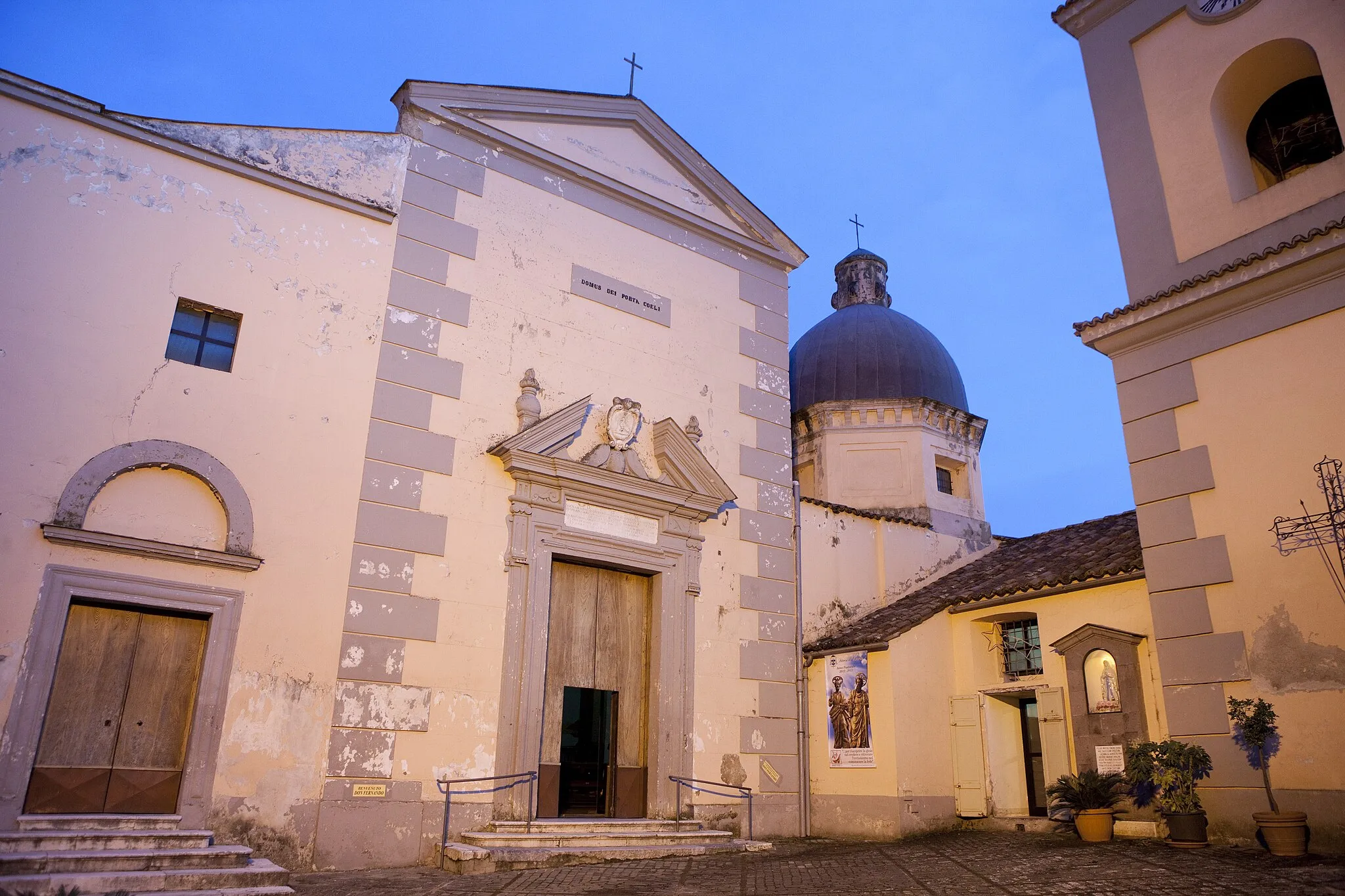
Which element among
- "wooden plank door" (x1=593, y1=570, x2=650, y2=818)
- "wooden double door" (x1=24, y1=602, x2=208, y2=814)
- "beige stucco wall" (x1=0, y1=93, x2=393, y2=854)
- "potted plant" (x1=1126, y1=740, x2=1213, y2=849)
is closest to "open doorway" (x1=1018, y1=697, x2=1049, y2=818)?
"potted plant" (x1=1126, y1=740, x2=1213, y2=849)

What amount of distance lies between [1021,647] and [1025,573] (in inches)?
45.9

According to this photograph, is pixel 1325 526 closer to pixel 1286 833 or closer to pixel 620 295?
pixel 1286 833

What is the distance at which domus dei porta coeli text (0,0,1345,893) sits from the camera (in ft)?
27.6

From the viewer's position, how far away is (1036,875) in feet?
27.2

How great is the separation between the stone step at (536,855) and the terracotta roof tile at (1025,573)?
4.99m

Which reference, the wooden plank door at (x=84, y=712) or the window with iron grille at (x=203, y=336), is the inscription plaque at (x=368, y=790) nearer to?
the wooden plank door at (x=84, y=712)

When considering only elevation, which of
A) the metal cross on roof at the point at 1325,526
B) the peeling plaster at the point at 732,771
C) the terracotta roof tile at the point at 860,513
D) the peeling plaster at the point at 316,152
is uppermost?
the peeling plaster at the point at 316,152

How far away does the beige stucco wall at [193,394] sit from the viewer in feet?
27.1

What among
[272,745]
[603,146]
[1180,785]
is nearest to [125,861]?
[272,745]

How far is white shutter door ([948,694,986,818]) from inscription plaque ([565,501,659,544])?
5.78 m

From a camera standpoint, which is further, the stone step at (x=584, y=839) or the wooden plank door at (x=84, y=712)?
the stone step at (x=584, y=839)

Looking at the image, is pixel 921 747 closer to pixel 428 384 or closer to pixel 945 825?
pixel 945 825

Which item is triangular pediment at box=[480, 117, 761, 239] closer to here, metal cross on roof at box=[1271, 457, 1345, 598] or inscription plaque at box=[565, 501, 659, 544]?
inscription plaque at box=[565, 501, 659, 544]

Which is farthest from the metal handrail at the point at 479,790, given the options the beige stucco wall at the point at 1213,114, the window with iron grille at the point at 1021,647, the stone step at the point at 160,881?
the beige stucco wall at the point at 1213,114
